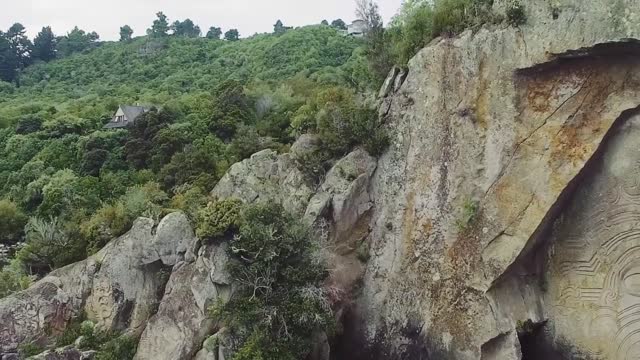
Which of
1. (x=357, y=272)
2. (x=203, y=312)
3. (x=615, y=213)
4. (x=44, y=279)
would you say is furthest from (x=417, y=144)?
(x=44, y=279)

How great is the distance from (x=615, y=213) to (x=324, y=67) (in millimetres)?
31550

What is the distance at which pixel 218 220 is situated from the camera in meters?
16.6

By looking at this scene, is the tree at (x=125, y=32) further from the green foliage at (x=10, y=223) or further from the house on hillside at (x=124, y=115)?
the green foliage at (x=10, y=223)

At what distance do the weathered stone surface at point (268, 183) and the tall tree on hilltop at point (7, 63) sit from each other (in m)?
51.9

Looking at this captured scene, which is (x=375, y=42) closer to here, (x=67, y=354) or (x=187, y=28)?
(x=67, y=354)

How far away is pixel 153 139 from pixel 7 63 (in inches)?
1766

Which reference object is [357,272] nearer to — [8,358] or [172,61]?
[8,358]

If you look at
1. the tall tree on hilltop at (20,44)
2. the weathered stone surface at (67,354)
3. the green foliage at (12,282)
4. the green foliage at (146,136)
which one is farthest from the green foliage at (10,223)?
the tall tree on hilltop at (20,44)

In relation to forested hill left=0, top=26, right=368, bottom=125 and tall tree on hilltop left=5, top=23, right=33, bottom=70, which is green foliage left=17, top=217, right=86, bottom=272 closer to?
forested hill left=0, top=26, right=368, bottom=125

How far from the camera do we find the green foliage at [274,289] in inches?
595

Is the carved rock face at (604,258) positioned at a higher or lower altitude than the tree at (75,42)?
lower

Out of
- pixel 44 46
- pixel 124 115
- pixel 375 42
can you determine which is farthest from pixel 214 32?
pixel 375 42

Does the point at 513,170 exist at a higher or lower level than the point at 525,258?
higher

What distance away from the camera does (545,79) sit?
1505cm
